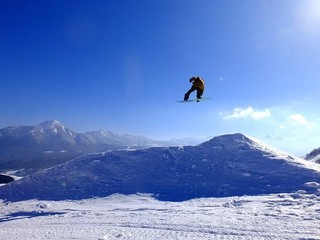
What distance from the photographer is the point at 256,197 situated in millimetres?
68812

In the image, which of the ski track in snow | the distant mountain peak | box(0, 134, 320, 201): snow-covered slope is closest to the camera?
the ski track in snow

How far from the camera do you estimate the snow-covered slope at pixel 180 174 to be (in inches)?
3036

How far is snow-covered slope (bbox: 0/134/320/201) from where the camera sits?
77.1 metres

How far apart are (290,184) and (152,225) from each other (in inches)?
1717

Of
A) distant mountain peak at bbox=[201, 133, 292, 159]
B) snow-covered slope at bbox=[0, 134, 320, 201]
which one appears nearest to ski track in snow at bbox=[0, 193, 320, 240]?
snow-covered slope at bbox=[0, 134, 320, 201]

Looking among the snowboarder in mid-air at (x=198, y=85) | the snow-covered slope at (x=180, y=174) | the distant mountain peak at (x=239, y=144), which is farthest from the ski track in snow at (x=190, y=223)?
the distant mountain peak at (x=239, y=144)

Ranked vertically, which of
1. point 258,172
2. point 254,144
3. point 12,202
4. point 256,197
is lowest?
point 12,202

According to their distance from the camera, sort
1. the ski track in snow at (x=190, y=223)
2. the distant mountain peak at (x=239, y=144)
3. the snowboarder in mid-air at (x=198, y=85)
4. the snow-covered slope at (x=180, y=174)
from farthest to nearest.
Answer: the distant mountain peak at (x=239, y=144), the snow-covered slope at (x=180, y=174), the ski track in snow at (x=190, y=223), the snowboarder in mid-air at (x=198, y=85)

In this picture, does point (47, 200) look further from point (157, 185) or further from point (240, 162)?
point (240, 162)

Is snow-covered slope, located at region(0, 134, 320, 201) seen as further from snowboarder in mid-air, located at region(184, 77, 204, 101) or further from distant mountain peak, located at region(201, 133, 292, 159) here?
snowboarder in mid-air, located at region(184, 77, 204, 101)

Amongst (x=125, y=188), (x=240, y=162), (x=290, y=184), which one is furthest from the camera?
(x=240, y=162)

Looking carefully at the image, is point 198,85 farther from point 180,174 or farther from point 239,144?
point 239,144

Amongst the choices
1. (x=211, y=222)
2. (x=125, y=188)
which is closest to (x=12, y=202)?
(x=125, y=188)

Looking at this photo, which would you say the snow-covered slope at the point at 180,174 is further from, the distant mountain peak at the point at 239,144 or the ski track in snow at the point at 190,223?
the ski track in snow at the point at 190,223
